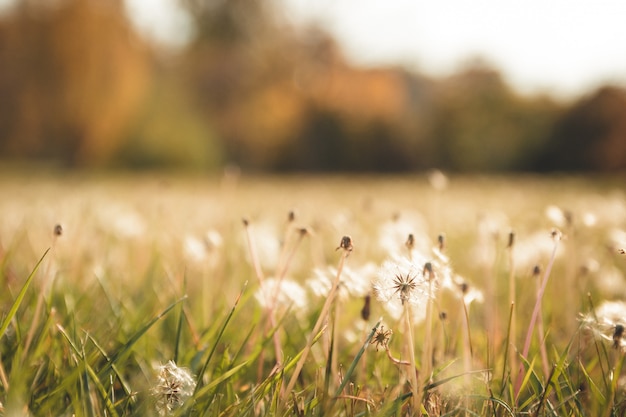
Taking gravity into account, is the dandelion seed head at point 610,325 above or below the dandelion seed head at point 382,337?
above

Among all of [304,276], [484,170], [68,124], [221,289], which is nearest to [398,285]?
[221,289]

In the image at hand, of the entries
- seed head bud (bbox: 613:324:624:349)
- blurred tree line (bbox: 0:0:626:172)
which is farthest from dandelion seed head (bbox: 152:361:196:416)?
blurred tree line (bbox: 0:0:626:172)

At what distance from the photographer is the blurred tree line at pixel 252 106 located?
15367 millimetres

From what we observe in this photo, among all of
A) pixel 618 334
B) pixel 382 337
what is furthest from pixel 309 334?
pixel 618 334

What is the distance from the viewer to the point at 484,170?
18.8 meters

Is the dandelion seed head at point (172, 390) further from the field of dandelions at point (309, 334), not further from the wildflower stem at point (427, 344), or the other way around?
the wildflower stem at point (427, 344)

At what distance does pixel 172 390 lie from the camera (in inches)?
32.4

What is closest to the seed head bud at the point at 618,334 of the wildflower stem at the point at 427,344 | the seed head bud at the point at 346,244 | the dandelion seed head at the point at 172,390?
the wildflower stem at the point at 427,344

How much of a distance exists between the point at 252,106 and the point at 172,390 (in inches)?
799

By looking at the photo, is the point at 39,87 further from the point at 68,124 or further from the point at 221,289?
the point at 221,289

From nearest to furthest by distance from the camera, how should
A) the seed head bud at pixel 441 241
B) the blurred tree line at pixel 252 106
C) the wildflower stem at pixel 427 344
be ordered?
the wildflower stem at pixel 427 344
the seed head bud at pixel 441 241
the blurred tree line at pixel 252 106

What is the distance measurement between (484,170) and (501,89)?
10.7ft

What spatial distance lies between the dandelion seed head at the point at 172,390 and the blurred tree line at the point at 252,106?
1587cm

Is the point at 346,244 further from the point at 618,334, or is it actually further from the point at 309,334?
the point at 309,334
